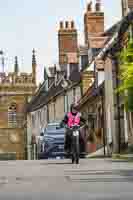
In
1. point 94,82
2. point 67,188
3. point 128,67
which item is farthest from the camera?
point 94,82

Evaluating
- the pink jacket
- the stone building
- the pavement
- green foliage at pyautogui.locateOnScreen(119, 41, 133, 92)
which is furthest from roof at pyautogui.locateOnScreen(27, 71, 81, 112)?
the pavement

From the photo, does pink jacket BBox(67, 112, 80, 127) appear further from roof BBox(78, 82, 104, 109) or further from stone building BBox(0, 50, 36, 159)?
stone building BBox(0, 50, 36, 159)

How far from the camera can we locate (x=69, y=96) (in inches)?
2219

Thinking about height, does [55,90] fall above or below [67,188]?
above

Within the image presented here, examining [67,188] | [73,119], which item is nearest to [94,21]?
[73,119]

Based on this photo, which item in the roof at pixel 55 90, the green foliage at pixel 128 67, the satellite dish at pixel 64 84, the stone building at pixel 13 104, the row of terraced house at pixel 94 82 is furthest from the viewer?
the stone building at pixel 13 104

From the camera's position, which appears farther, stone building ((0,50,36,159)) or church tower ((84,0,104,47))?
stone building ((0,50,36,159))

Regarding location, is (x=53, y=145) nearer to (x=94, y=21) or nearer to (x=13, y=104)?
(x=94, y=21)

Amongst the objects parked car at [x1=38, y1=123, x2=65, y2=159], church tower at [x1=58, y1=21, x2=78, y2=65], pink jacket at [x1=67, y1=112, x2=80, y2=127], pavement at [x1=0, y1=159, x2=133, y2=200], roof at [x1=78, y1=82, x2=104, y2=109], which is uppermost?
church tower at [x1=58, y1=21, x2=78, y2=65]

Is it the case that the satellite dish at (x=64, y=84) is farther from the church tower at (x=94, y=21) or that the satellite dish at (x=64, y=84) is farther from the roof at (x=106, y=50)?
the church tower at (x=94, y=21)

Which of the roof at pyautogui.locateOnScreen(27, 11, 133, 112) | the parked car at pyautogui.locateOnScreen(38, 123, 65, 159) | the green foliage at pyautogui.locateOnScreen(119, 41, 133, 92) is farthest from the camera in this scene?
the roof at pyautogui.locateOnScreen(27, 11, 133, 112)

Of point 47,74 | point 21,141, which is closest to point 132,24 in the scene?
point 47,74

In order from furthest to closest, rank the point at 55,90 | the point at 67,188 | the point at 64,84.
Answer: the point at 55,90 < the point at 64,84 < the point at 67,188

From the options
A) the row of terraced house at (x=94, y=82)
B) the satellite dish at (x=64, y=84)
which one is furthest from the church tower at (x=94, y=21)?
the satellite dish at (x=64, y=84)
